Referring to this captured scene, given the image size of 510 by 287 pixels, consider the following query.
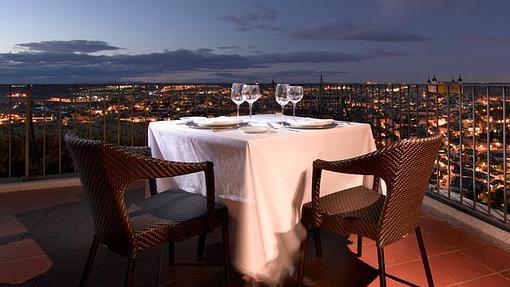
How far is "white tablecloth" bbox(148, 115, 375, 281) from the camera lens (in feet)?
5.33

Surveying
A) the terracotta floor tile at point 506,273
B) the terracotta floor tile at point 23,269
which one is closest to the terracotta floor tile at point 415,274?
the terracotta floor tile at point 506,273

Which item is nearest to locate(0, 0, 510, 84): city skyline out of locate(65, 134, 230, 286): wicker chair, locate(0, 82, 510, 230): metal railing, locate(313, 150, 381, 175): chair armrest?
locate(0, 82, 510, 230): metal railing

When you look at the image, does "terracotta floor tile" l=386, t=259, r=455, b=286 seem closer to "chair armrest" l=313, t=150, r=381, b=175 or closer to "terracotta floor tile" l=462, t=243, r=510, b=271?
"terracotta floor tile" l=462, t=243, r=510, b=271

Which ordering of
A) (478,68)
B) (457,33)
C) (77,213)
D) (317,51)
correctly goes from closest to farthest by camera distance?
(77,213) → (317,51) → (478,68) → (457,33)

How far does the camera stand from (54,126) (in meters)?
4.40

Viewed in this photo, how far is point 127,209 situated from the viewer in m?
1.48

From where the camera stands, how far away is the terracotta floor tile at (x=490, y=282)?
1.92 m

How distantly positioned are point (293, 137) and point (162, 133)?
821 millimetres

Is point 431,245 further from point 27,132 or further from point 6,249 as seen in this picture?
point 27,132

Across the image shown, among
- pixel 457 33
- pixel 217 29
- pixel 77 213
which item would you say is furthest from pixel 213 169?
pixel 457 33

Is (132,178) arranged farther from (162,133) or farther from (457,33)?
(457,33)

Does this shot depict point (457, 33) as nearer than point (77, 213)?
No

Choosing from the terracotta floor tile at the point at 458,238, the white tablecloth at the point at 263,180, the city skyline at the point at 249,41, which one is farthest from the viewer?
the city skyline at the point at 249,41

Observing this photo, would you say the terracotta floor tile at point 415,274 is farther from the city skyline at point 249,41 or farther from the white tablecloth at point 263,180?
the city skyline at point 249,41
